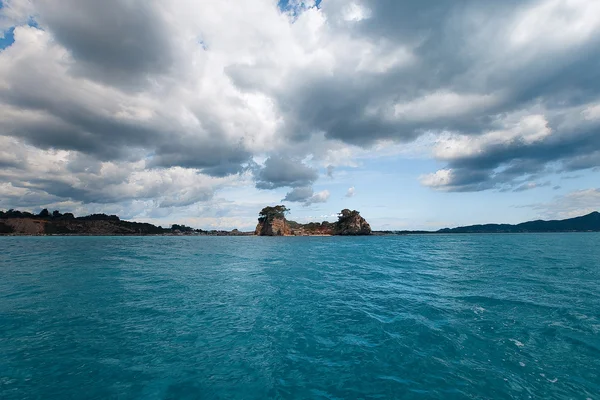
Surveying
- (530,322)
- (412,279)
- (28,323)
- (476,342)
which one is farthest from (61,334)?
(412,279)

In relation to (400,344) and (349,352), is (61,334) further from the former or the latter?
(400,344)

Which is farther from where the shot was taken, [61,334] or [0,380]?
[61,334]

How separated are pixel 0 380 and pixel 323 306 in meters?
14.2

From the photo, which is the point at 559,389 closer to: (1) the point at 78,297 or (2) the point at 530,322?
(2) the point at 530,322

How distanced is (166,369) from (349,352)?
689 centimetres

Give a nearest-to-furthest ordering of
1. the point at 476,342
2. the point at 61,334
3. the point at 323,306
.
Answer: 1. the point at 476,342
2. the point at 61,334
3. the point at 323,306

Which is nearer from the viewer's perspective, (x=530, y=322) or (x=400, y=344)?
(x=400, y=344)

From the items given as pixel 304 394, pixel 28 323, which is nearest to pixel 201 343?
pixel 304 394

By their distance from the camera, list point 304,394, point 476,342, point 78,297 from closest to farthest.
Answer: point 304,394 < point 476,342 < point 78,297

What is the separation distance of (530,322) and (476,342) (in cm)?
478

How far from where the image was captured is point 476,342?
11.5m

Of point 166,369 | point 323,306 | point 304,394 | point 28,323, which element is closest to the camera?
point 304,394

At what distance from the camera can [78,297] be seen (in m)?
18.7

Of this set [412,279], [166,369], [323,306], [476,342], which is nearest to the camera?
[166,369]
